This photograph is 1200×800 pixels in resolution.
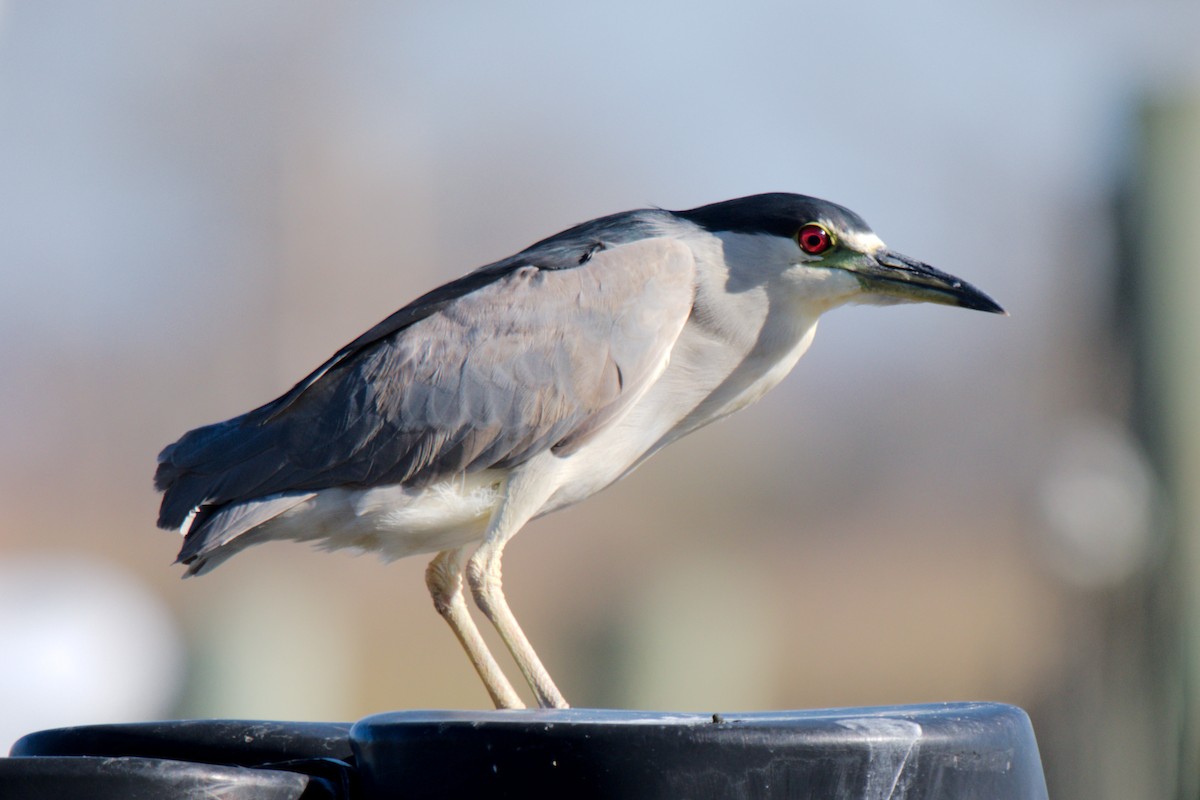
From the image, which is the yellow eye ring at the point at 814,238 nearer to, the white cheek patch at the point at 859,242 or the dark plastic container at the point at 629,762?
the white cheek patch at the point at 859,242

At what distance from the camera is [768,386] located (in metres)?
4.39

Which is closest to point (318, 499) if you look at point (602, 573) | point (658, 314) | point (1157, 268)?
point (658, 314)

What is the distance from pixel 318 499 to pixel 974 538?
70.4ft

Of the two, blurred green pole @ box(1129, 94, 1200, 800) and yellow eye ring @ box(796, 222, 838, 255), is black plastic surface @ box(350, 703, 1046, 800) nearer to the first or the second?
yellow eye ring @ box(796, 222, 838, 255)

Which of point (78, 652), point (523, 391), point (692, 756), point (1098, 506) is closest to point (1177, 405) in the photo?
point (1098, 506)

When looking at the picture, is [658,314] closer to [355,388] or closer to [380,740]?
[355,388]

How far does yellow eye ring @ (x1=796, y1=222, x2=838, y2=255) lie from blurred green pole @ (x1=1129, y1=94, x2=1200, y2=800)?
539 cm

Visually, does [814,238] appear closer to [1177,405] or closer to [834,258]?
[834,258]

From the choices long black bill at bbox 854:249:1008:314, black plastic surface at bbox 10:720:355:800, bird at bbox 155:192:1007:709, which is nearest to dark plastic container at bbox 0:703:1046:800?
black plastic surface at bbox 10:720:355:800

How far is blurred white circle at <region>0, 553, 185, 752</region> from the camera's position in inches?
399

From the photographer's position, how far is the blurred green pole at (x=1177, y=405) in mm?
8688

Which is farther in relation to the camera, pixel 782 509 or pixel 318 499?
pixel 782 509

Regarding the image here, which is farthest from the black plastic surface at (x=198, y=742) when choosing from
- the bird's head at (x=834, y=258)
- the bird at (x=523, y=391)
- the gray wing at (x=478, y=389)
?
the bird's head at (x=834, y=258)

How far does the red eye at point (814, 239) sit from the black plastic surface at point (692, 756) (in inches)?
→ 94.2
